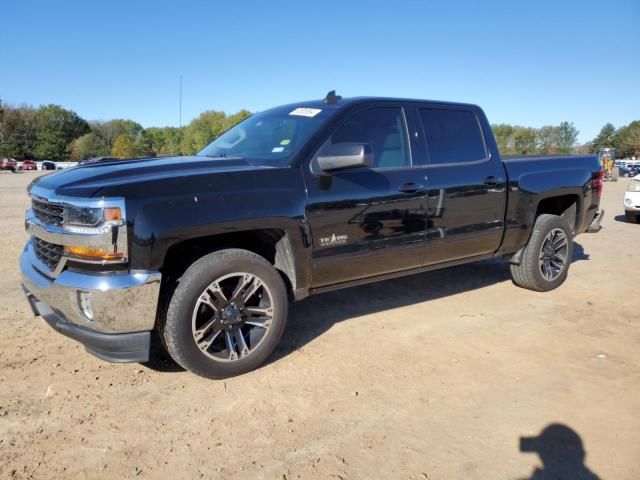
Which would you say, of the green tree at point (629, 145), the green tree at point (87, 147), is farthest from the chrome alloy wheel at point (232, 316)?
the green tree at point (629, 145)

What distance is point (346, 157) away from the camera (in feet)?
10.9

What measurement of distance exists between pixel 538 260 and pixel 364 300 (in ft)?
6.31

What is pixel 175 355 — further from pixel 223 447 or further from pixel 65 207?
pixel 65 207

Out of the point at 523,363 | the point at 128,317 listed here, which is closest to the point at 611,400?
the point at 523,363

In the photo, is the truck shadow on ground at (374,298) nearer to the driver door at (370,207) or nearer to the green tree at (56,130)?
the driver door at (370,207)

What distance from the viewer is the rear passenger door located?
4164 mm

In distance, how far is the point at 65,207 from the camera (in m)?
2.82

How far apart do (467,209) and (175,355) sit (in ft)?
9.17

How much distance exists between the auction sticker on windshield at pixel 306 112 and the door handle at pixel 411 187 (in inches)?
35.9

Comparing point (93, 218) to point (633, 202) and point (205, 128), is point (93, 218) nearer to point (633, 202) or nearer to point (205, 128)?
point (633, 202)

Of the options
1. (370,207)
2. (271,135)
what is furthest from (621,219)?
(271,135)

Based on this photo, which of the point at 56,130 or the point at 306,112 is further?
the point at 56,130

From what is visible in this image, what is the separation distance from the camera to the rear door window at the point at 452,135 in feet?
14.1

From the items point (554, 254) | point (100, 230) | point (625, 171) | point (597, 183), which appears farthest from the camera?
point (625, 171)
